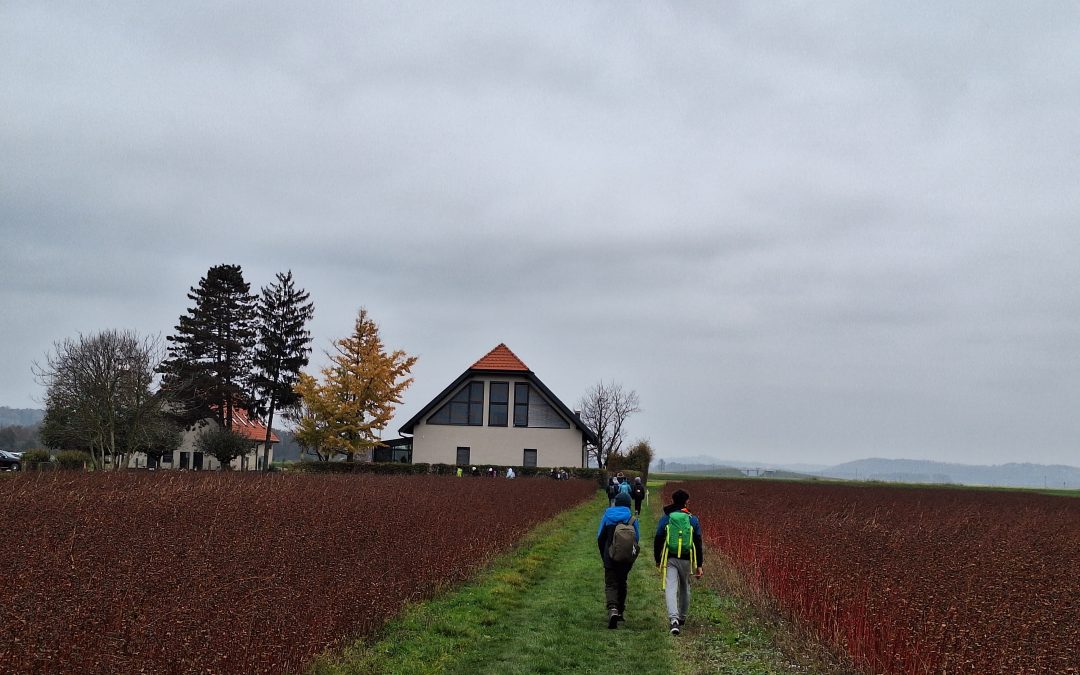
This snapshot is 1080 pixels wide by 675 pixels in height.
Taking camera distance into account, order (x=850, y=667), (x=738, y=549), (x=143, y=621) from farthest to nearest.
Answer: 1. (x=738, y=549)
2. (x=850, y=667)
3. (x=143, y=621)

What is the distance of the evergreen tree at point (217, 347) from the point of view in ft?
171

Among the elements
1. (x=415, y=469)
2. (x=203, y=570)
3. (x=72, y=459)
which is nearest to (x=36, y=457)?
(x=72, y=459)

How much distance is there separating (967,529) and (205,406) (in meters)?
47.3

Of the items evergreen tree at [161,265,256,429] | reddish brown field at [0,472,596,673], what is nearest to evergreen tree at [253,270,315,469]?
evergreen tree at [161,265,256,429]

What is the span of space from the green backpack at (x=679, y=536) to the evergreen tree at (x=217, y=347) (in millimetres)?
45680

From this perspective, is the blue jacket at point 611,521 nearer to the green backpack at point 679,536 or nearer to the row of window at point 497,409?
the green backpack at point 679,536

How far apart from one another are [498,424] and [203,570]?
39.9 metres

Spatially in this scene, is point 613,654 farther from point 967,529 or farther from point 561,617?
point 967,529

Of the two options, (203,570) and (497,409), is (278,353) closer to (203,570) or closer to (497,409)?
(497,409)

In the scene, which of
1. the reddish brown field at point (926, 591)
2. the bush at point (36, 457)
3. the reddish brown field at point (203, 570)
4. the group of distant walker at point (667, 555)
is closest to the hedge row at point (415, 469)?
the bush at point (36, 457)

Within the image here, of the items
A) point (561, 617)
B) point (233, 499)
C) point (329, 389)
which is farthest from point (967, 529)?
point (329, 389)

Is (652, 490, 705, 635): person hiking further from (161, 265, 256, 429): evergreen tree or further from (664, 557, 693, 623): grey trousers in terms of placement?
(161, 265, 256, 429): evergreen tree

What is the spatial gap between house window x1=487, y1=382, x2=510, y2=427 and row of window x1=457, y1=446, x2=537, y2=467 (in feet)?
6.63

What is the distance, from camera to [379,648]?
27.3ft
